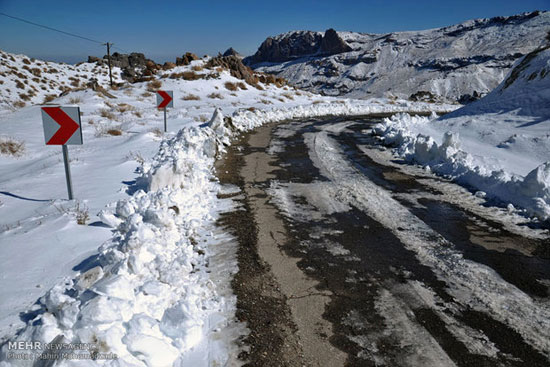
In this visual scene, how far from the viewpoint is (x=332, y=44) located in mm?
136125

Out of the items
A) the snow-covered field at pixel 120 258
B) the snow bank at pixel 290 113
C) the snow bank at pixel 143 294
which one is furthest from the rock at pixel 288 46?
the snow bank at pixel 143 294

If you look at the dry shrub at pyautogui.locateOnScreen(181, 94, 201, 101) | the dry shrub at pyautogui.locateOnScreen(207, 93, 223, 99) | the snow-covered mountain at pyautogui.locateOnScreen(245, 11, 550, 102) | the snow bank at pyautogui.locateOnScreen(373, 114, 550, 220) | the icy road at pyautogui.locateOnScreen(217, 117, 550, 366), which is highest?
the snow-covered mountain at pyautogui.locateOnScreen(245, 11, 550, 102)

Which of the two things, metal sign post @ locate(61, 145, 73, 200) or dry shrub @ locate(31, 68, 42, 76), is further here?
dry shrub @ locate(31, 68, 42, 76)

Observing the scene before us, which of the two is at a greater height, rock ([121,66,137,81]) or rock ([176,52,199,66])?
rock ([176,52,199,66])

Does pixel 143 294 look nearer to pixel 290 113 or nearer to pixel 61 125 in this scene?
pixel 61 125

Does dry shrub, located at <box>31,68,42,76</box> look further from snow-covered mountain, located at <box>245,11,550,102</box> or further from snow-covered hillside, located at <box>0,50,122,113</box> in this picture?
snow-covered mountain, located at <box>245,11,550,102</box>

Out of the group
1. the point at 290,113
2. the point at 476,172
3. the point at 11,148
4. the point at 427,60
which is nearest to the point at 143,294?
the point at 476,172

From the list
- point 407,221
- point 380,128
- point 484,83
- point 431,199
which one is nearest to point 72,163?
point 407,221

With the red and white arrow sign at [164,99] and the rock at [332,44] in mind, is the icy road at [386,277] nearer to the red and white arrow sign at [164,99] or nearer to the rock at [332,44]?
the red and white arrow sign at [164,99]

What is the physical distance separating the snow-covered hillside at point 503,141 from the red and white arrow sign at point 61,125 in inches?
296

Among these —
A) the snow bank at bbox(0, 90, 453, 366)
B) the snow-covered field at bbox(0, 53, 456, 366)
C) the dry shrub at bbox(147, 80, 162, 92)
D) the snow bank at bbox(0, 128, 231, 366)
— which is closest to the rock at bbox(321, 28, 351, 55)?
the dry shrub at bbox(147, 80, 162, 92)

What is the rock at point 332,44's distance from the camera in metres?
132

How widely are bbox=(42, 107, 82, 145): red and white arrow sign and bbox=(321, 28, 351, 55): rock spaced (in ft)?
459

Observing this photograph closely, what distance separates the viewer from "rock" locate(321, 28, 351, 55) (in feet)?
433
